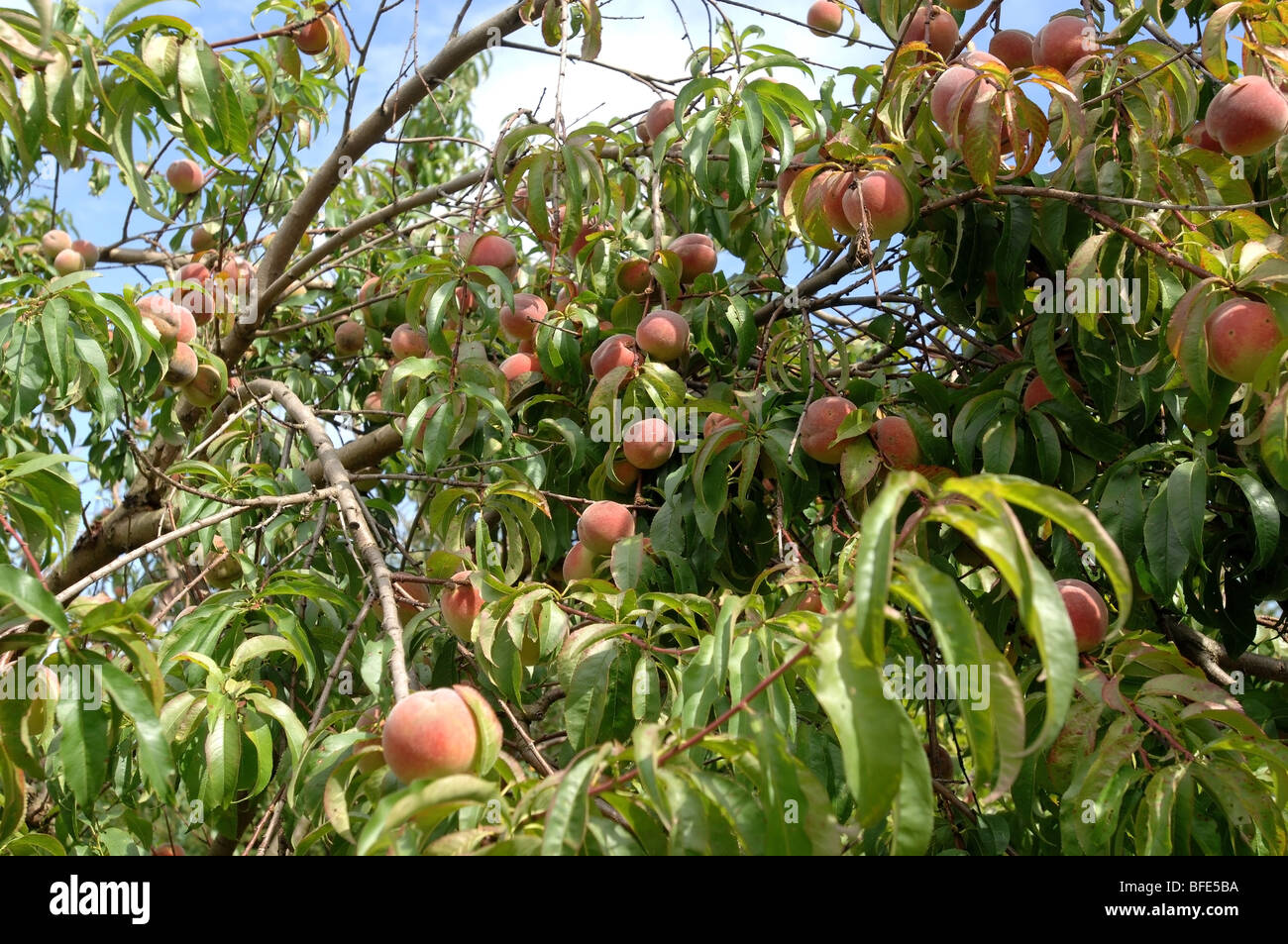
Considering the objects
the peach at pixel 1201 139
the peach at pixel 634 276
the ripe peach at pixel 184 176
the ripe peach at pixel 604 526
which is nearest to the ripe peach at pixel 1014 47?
the peach at pixel 1201 139

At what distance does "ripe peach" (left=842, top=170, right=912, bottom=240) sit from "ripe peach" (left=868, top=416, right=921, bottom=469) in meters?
0.31

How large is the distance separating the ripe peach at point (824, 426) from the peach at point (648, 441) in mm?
272

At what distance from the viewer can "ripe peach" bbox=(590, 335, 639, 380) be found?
1854mm

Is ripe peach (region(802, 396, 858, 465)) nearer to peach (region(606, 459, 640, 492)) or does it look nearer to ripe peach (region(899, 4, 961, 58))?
peach (region(606, 459, 640, 492))

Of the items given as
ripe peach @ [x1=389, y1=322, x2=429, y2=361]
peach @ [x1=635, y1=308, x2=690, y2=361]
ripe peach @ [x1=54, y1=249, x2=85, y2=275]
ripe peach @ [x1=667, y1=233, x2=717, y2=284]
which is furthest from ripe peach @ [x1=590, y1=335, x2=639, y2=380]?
ripe peach @ [x1=54, y1=249, x2=85, y2=275]

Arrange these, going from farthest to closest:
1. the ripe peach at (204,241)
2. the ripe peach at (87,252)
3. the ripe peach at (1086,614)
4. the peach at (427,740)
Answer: the ripe peach at (87,252) < the ripe peach at (204,241) < the ripe peach at (1086,614) < the peach at (427,740)

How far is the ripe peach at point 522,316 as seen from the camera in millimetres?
2133

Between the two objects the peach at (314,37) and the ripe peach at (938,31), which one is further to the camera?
the peach at (314,37)

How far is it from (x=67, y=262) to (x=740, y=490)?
2648 mm

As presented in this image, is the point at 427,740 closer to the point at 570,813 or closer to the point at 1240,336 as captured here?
the point at 570,813

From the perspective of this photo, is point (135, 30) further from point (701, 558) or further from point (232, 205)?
point (232, 205)

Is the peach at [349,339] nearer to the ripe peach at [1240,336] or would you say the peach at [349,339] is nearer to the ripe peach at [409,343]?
the ripe peach at [409,343]

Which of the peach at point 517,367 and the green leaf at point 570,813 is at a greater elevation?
the peach at point 517,367
